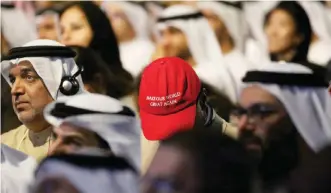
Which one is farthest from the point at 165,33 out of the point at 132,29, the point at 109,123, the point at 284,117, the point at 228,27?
the point at 109,123

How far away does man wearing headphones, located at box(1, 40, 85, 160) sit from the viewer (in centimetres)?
308

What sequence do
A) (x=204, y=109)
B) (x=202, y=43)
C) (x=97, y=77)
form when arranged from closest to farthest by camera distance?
(x=204, y=109) → (x=97, y=77) → (x=202, y=43)

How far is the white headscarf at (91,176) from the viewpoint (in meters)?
1.85

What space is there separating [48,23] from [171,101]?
2.91 m

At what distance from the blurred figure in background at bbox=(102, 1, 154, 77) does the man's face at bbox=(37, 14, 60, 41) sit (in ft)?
1.13

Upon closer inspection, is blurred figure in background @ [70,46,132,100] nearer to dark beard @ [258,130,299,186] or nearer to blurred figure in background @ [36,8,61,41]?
blurred figure in background @ [36,8,61,41]

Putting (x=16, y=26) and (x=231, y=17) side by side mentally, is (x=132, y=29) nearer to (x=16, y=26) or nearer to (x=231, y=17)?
(x=231, y=17)

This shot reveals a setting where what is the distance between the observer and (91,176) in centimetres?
191

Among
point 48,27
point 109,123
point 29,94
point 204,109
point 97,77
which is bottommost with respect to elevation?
point 48,27

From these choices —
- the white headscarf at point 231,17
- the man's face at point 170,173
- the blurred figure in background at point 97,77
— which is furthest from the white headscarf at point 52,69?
the white headscarf at point 231,17

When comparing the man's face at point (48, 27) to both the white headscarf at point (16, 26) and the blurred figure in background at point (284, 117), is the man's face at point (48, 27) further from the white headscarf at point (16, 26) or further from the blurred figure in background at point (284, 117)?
the blurred figure in background at point (284, 117)

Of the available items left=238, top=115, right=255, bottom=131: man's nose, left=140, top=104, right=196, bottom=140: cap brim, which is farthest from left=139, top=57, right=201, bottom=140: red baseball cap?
left=238, top=115, right=255, bottom=131: man's nose

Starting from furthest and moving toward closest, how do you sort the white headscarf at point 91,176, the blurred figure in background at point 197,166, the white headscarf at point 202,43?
the white headscarf at point 202,43 → the white headscarf at point 91,176 → the blurred figure in background at point 197,166

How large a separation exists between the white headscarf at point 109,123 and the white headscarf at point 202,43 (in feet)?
7.96
